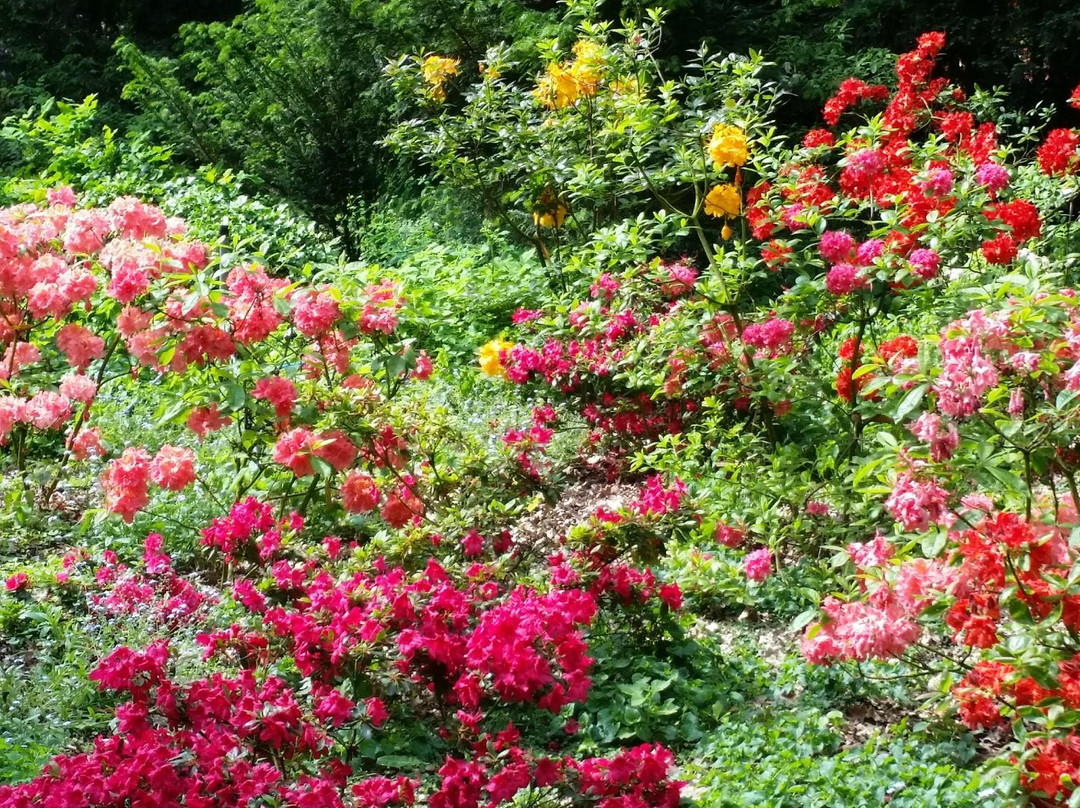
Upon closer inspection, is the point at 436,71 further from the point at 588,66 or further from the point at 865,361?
the point at 865,361

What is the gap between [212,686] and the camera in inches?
96.0

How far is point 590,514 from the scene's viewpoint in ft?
12.3

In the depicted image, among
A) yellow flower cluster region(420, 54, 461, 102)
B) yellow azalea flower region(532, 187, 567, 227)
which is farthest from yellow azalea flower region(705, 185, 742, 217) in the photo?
yellow flower cluster region(420, 54, 461, 102)

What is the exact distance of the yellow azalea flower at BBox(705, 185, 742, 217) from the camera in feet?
14.0

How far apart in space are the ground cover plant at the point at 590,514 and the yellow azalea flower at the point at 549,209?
1.32 ft

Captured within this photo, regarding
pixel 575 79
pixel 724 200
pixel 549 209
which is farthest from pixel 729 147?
pixel 549 209

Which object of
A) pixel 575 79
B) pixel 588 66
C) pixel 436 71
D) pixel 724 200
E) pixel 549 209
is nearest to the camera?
pixel 724 200

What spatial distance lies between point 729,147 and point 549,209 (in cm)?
246

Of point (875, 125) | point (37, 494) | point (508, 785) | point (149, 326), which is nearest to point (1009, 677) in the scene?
point (508, 785)

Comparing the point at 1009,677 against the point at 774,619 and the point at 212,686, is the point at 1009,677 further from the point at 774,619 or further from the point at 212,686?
the point at 212,686

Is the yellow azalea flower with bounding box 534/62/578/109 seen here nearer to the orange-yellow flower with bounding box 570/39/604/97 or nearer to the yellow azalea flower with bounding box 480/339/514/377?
the orange-yellow flower with bounding box 570/39/604/97

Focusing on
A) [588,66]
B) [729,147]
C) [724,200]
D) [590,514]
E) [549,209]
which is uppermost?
[588,66]

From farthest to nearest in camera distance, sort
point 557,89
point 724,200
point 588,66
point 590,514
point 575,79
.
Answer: point 557,89
point 575,79
point 588,66
point 724,200
point 590,514

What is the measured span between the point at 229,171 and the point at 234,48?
1.99m
